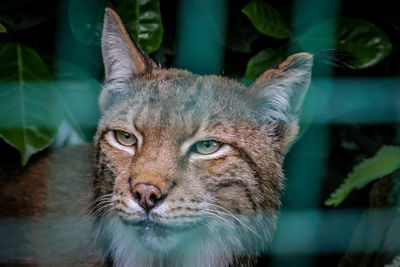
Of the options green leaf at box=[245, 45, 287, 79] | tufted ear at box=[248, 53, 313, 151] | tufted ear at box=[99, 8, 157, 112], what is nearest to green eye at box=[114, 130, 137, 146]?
tufted ear at box=[99, 8, 157, 112]

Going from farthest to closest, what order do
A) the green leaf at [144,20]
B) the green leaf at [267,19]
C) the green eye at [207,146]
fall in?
the green leaf at [267,19] → the green leaf at [144,20] → the green eye at [207,146]

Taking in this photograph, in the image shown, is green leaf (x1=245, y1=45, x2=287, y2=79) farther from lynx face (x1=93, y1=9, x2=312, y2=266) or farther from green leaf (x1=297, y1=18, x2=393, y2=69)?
lynx face (x1=93, y1=9, x2=312, y2=266)

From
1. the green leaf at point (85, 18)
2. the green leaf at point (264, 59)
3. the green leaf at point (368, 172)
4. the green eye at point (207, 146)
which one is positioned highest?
the green leaf at point (85, 18)

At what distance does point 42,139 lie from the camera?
7.84ft

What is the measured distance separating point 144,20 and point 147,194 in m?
1.01

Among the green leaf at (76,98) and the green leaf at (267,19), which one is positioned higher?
the green leaf at (267,19)

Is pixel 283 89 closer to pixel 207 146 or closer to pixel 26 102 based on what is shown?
pixel 207 146

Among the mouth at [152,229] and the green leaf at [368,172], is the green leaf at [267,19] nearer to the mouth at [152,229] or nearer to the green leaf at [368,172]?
the green leaf at [368,172]

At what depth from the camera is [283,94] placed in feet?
7.55

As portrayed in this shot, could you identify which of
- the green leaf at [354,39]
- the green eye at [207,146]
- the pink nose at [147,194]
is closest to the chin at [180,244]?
the pink nose at [147,194]

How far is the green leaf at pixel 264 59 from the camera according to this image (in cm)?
285

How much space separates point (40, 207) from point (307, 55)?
50.7 inches

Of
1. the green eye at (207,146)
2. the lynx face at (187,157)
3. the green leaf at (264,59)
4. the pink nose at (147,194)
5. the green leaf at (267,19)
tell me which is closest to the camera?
the pink nose at (147,194)

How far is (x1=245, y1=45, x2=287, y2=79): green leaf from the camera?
9.35 ft
